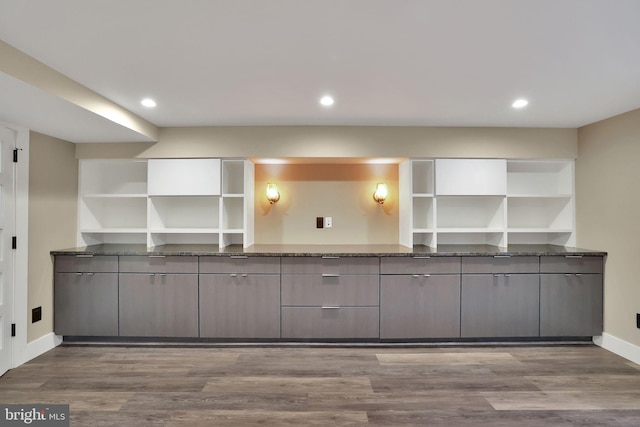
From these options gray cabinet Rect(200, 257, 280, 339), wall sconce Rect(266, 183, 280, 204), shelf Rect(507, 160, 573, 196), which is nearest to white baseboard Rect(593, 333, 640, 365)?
shelf Rect(507, 160, 573, 196)

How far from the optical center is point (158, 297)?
3330mm

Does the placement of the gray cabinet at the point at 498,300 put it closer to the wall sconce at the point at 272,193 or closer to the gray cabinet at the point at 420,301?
the gray cabinet at the point at 420,301

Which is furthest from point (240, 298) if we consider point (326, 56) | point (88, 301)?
point (326, 56)

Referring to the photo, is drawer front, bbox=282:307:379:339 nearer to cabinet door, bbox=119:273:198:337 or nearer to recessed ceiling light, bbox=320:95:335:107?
cabinet door, bbox=119:273:198:337

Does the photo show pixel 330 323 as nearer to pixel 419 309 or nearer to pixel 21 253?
pixel 419 309

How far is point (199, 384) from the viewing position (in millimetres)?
2574

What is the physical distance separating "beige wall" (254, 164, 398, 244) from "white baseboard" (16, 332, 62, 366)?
2.22 meters

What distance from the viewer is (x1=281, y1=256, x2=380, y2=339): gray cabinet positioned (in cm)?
331

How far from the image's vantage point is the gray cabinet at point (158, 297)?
332cm

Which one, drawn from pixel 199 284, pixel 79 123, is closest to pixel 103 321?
pixel 199 284

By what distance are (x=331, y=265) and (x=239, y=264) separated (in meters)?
0.93

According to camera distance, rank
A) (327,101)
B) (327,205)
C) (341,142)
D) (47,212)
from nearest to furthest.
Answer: (327,101) < (47,212) < (341,142) < (327,205)

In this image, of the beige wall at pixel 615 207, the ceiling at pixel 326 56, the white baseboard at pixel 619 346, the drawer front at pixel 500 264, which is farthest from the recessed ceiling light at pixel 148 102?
the white baseboard at pixel 619 346

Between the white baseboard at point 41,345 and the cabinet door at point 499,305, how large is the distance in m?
4.07
